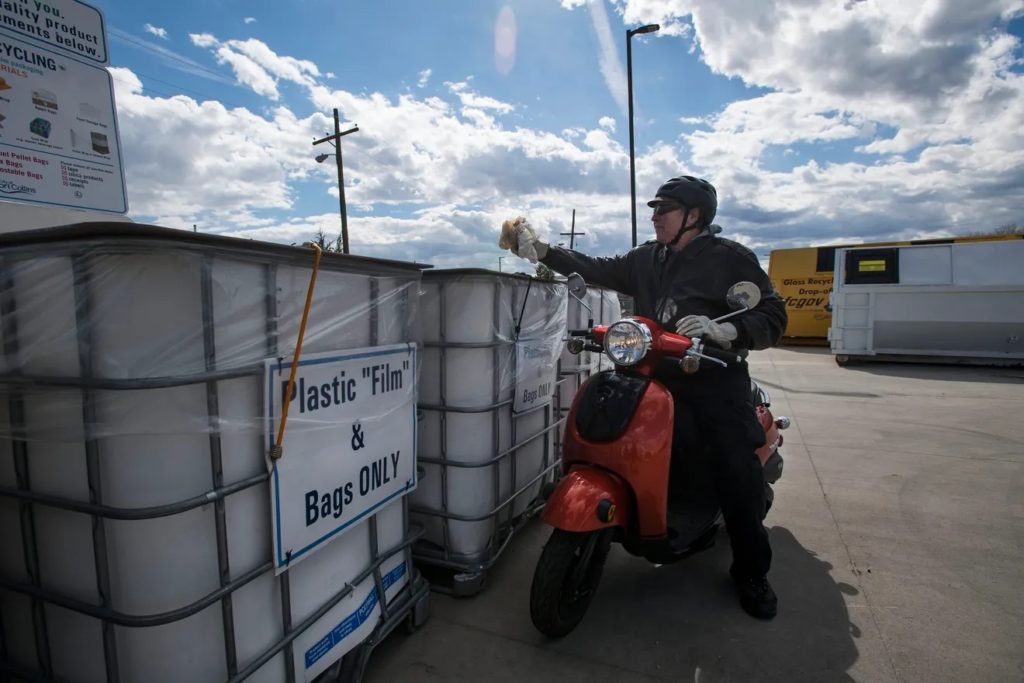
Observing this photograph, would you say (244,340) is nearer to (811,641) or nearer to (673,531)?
(673,531)

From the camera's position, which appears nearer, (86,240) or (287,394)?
(86,240)

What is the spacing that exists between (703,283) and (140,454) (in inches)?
94.4

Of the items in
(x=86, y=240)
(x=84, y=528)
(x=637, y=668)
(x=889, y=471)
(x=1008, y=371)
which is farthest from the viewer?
(x=1008, y=371)

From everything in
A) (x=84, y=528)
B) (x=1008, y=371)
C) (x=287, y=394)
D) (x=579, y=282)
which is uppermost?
(x=579, y=282)

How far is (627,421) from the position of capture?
2.39 m

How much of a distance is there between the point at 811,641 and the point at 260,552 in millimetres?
2358

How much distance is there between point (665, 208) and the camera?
9.25 feet

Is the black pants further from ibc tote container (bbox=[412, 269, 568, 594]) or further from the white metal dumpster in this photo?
the white metal dumpster

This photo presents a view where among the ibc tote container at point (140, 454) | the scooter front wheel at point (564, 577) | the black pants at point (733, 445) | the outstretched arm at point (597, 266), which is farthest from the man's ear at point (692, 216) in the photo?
the ibc tote container at point (140, 454)

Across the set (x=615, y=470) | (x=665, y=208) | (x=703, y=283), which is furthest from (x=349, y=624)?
(x=665, y=208)

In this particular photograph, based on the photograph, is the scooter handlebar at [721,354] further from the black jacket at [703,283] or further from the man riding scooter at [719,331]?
the black jacket at [703,283]

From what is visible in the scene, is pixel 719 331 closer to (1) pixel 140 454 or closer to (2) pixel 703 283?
(2) pixel 703 283

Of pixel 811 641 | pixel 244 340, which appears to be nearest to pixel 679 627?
pixel 811 641

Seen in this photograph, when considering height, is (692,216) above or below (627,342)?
above
